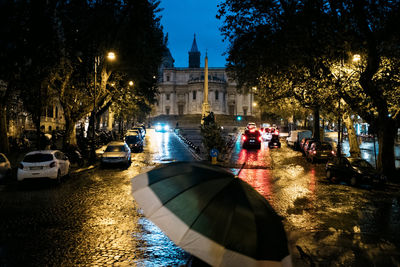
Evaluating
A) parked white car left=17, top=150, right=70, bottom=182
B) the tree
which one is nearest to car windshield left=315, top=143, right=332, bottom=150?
the tree

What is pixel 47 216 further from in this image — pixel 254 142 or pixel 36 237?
pixel 254 142

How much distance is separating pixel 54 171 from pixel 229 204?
11.9 m

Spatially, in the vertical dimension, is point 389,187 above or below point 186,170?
below

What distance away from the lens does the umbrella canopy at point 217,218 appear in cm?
323

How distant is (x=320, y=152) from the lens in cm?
2342

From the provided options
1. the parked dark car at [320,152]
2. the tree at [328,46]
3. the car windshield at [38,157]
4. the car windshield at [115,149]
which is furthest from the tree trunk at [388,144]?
the car windshield at [38,157]

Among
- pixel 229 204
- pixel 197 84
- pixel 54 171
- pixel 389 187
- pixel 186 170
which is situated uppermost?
pixel 197 84

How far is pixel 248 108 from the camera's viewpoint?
108312 mm

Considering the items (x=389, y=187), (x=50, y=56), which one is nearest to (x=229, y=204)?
(x=389, y=187)

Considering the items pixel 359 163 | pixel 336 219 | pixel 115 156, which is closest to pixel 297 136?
pixel 359 163

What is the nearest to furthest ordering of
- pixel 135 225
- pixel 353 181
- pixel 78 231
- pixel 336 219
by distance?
1. pixel 78 231
2. pixel 135 225
3. pixel 336 219
4. pixel 353 181

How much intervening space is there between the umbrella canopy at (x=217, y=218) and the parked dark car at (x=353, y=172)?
1241cm

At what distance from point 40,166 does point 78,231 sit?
21.7ft

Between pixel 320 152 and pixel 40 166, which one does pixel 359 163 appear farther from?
pixel 40 166
